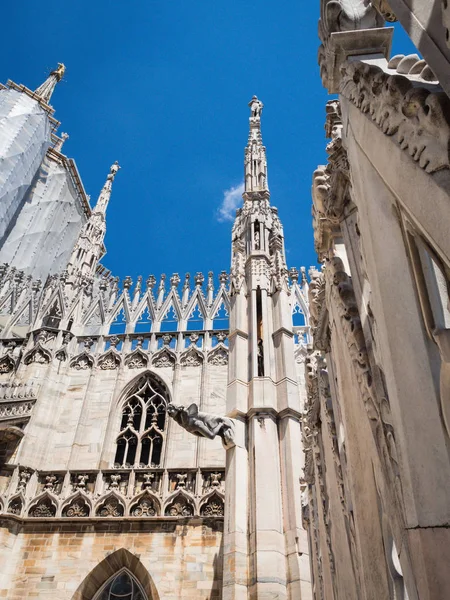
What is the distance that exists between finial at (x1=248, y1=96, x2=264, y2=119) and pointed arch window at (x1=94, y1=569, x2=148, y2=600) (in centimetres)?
1375

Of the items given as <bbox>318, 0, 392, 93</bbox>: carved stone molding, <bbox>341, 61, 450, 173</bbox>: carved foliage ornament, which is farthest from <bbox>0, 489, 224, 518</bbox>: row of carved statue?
<bbox>341, 61, 450, 173</bbox>: carved foliage ornament

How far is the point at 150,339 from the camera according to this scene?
1480cm

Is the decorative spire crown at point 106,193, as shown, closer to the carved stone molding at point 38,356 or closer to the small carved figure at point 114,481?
the carved stone molding at point 38,356

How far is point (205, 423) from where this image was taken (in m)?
7.99

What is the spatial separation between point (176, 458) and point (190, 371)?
Answer: 272 cm

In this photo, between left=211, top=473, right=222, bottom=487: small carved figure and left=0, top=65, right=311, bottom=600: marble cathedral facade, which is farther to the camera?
left=211, top=473, right=222, bottom=487: small carved figure

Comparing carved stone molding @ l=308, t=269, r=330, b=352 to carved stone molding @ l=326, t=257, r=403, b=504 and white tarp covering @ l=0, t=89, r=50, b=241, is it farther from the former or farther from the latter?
white tarp covering @ l=0, t=89, r=50, b=241

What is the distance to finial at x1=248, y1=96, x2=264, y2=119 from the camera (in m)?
16.2

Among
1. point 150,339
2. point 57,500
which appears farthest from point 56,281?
point 57,500

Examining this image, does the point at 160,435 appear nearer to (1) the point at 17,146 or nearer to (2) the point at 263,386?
(2) the point at 263,386

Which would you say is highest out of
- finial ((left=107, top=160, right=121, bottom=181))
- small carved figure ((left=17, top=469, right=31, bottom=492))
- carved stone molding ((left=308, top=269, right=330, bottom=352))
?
finial ((left=107, top=160, right=121, bottom=181))

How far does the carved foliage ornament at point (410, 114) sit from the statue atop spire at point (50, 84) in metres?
33.5

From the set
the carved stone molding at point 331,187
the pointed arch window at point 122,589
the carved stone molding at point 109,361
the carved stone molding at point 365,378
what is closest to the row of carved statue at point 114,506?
the pointed arch window at point 122,589

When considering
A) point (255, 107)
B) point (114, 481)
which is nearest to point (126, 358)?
point (114, 481)
